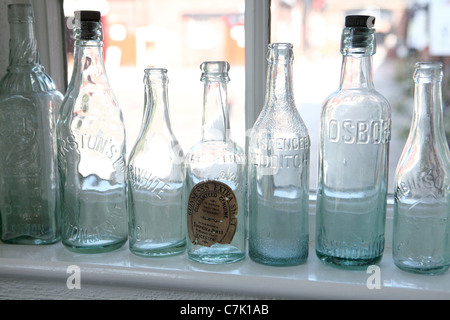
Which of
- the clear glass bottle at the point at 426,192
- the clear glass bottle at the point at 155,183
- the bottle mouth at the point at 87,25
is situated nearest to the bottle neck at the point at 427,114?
the clear glass bottle at the point at 426,192

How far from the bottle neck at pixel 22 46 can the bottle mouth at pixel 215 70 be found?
0.30m

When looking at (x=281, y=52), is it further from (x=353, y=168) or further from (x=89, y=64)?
(x=89, y=64)

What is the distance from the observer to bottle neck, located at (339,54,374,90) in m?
0.72

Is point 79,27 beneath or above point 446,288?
above

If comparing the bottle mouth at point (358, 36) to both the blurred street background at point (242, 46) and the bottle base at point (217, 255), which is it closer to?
the blurred street background at point (242, 46)

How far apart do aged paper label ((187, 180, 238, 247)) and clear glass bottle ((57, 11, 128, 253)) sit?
0.52 ft

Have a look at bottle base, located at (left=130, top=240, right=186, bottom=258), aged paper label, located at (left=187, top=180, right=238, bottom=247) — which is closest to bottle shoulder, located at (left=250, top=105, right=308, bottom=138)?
aged paper label, located at (left=187, top=180, right=238, bottom=247)

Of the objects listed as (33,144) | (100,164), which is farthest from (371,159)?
(33,144)

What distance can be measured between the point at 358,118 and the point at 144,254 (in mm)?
394

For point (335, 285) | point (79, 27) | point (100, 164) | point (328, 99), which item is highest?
point (79, 27)

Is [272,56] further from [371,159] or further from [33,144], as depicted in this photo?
[33,144]

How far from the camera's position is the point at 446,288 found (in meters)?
0.69

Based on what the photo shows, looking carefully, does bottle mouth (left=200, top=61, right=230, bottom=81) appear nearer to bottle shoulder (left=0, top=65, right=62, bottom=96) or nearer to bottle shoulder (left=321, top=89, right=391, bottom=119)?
bottle shoulder (left=321, top=89, right=391, bottom=119)

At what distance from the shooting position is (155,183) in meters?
0.83
